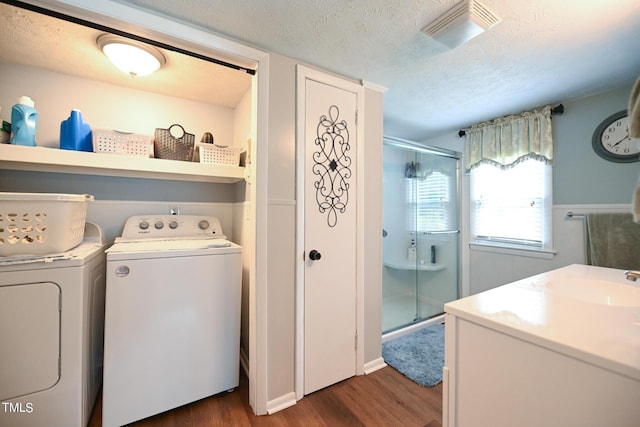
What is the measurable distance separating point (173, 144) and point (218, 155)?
30 cm

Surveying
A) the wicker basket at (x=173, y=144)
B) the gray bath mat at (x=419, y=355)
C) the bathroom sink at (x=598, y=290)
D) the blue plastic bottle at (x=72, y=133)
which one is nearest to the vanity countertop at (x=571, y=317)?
the bathroom sink at (x=598, y=290)

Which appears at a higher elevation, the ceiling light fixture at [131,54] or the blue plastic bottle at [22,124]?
the ceiling light fixture at [131,54]

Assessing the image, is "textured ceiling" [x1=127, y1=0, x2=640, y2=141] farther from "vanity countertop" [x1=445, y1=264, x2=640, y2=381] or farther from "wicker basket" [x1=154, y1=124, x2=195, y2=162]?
"vanity countertop" [x1=445, y1=264, x2=640, y2=381]

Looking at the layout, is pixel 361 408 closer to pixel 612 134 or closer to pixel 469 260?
pixel 469 260

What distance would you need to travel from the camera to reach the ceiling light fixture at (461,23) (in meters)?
1.16

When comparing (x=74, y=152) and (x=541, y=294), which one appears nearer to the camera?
(x=541, y=294)

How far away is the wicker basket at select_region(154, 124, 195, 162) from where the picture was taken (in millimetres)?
1732

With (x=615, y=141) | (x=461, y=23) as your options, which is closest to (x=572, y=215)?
(x=615, y=141)

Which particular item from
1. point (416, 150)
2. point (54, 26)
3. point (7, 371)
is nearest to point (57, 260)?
point (7, 371)

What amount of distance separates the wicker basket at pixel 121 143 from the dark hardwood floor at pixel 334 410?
1.55 meters

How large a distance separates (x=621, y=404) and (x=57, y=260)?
6.75ft

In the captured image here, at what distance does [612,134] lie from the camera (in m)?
1.97

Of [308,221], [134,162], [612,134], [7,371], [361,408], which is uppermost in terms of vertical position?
[612,134]

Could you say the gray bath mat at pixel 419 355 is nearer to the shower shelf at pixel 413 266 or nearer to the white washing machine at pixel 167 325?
the shower shelf at pixel 413 266
